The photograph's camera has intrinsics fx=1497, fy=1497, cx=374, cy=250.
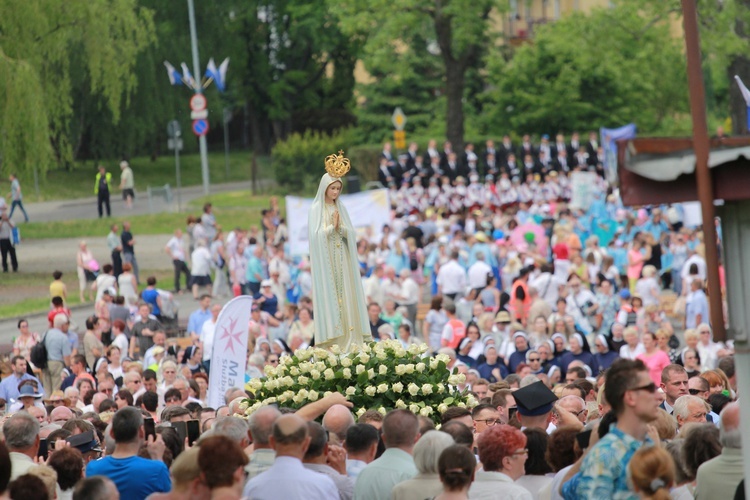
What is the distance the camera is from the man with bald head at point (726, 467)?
24.3 feet

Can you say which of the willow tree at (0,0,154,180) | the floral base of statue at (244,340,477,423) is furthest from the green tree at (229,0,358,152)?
the floral base of statue at (244,340,477,423)

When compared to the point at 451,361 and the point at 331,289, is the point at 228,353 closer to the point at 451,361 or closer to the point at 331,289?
the point at 331,289

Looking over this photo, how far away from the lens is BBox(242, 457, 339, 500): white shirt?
7730 mm

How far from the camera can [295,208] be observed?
30.5 m

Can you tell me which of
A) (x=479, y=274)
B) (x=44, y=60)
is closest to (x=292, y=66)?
(x=44, y=60)

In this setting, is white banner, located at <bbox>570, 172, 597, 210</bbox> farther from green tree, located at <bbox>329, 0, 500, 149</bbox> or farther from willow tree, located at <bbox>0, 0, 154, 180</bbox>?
willow tree, located at <bbox>0, 0, 154, 180</bbox>

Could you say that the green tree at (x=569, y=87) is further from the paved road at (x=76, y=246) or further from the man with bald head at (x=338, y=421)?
the man with bald head at (x=338, y=421)

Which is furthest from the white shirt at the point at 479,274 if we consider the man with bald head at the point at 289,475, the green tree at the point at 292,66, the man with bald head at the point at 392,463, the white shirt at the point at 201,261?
the green tree at the point at 292,66

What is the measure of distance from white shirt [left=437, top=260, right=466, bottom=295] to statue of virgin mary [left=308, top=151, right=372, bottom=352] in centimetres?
1317

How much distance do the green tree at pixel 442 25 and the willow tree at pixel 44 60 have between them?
10.5 m

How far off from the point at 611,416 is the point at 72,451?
3.24 metres

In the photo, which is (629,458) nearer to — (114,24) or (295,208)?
(295,208)

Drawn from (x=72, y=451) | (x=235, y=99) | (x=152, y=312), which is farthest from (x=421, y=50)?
(x=72, y=451)

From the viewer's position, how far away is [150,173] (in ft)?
202
